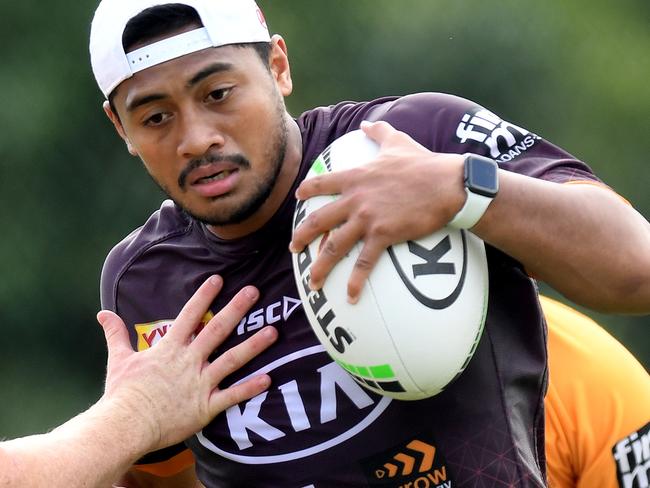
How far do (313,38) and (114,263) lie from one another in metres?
4.14

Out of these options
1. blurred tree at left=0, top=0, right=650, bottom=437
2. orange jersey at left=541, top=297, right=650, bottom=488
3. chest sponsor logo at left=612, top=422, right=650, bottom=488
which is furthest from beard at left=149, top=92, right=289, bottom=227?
blurred tree at left=0, top=0, right=650, bottom=437

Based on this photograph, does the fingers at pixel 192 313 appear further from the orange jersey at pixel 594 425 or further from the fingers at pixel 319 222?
the orange jersey at pixel 594 425

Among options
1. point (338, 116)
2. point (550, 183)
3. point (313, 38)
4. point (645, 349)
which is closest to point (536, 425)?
point (550, 183)

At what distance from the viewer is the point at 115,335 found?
3201 mm

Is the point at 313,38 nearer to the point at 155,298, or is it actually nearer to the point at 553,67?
the point at 553,67

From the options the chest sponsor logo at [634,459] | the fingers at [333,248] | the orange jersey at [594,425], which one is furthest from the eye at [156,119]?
the chest sponsor logo at [634,459]

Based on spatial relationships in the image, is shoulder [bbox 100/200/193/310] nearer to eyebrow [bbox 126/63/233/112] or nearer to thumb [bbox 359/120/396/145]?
eyebrow [bbox 126/63/233/112]

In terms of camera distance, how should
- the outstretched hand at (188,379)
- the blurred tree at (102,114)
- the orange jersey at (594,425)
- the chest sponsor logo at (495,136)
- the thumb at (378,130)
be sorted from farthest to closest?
the blurred tree at (102,114) → the orange jersey at (594,425) → the outstretched hand at (188,379) → the chest sponsor logo at (495,136) → the thumb at (378,130)

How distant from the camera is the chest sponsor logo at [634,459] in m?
3.36

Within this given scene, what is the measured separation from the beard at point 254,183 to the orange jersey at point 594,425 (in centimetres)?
99

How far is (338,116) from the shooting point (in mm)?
3092

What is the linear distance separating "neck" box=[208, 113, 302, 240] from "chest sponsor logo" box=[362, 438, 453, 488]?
0.64 meters

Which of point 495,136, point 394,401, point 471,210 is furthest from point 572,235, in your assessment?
point 394,401

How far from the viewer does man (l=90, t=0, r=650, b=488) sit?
8.32ft
